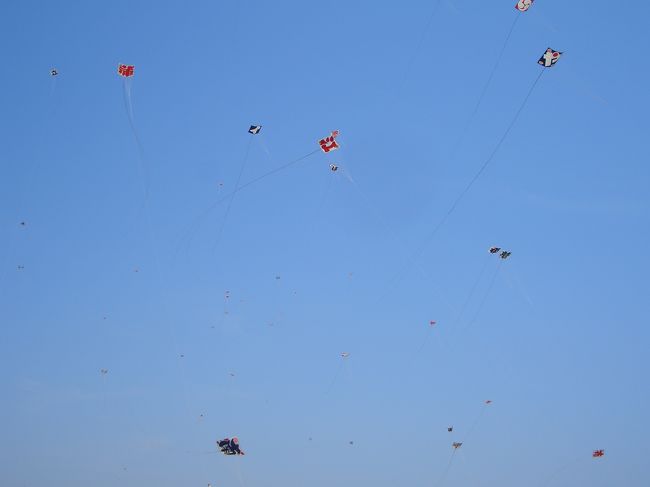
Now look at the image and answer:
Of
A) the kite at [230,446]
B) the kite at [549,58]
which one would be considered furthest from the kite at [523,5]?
the kite at [230,446]

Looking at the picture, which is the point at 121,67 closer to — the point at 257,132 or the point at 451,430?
the point at 257,132

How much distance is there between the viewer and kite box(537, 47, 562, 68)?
3853cm

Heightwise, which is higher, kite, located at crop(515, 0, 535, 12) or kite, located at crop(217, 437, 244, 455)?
kite, located at crop(515, 0, 535, 12)

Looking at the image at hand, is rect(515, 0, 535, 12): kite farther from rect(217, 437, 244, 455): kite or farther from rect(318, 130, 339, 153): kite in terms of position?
rect(217, 437, 244, 455): kite

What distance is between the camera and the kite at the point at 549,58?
38.5 m

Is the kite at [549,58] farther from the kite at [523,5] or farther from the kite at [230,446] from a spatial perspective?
the kite at [230,446]

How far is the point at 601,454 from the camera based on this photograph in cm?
5431

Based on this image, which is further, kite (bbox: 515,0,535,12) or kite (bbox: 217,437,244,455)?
kite (bbox: 217,437,244,455)

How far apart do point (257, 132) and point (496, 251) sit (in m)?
18.6

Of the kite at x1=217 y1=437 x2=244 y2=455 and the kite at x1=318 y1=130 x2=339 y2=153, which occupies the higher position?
the kite at x1=318 y1=130 x2=339 y2=153

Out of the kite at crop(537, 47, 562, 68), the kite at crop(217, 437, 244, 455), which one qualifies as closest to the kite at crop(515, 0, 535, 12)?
the kite at crop(537, 47, 562, 68)

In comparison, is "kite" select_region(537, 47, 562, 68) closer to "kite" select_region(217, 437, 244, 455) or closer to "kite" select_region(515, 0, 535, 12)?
"kite" select_region(515, 0, 535, 12)

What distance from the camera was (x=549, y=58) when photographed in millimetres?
38750

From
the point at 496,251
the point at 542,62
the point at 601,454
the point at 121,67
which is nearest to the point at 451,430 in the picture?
the point at 601,454
